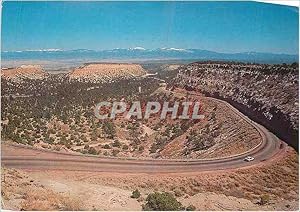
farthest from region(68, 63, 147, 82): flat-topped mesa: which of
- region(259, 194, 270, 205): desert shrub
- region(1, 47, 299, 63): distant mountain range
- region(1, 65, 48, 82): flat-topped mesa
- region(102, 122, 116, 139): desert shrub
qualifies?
region(259, 194, 270, 205): desert shrub

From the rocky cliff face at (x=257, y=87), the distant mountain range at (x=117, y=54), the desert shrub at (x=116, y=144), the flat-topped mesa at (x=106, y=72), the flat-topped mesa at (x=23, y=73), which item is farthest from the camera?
the rocky cliff face at (x=257, y=87)

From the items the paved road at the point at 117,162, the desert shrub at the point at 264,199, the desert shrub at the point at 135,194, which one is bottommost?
the desert shrub at the point at 264,199

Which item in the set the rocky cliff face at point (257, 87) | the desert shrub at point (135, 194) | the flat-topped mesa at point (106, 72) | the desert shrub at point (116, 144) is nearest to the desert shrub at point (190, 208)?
the desert shrub at point (135, 194)

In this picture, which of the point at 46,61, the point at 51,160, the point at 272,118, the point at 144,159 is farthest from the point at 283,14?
the point at 51,160

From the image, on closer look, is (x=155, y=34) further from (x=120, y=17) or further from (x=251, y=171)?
(x=251, y=171)

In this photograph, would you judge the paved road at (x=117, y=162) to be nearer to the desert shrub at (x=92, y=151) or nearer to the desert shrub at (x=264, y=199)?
the desert shrub at (x=92, y=151)

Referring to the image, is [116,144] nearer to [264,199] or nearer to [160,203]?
[160,203]

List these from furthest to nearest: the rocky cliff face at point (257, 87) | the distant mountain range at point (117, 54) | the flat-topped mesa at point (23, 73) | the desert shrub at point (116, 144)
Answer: the rocky cliff face at point (257, 87) → the desert shrub at point (116, 144) → the distant mountain range at point (117, 54) → the flat-topped mesa at point (23, 73)
